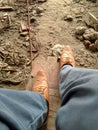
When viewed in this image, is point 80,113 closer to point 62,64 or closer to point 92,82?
point 92,82

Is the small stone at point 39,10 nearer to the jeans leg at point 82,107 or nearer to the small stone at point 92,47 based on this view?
the small stone at point 92,47

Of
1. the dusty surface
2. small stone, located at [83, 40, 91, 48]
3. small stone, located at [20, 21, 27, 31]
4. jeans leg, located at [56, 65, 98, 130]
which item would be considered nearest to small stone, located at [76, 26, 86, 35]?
the dusty surface

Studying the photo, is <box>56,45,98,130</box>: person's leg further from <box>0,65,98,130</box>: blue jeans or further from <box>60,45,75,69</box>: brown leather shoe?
<box>60,45,75,69</box>: brown leather shoe

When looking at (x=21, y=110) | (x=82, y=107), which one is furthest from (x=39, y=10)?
(x=82, y=107)

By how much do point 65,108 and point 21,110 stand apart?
0.75ft

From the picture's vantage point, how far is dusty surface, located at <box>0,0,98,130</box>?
6.63 feet

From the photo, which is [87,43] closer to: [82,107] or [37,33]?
[37,33]

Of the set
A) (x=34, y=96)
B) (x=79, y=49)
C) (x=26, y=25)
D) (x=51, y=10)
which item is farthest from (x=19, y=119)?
(x=51, y=10)

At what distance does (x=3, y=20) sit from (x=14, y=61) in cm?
71

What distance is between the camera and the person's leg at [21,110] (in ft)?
3.29

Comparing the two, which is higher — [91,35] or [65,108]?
[65,108]

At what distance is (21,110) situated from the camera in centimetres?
115

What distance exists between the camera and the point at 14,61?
208 centimetres

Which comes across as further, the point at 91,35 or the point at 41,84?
the point at 91,35
